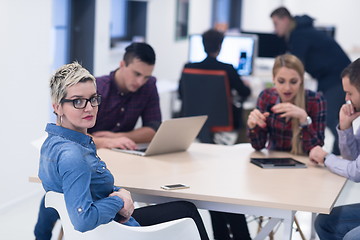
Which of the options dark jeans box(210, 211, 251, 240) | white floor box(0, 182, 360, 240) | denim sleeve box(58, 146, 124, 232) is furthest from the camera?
white floor box(0, 182, 360, 240)

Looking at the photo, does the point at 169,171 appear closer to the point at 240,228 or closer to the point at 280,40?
the point at 240,228

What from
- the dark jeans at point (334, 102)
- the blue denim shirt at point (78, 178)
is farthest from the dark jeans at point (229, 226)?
the dark jeans at point (334, 102)

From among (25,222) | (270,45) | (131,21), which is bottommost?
(25,222)

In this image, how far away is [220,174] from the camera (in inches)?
106

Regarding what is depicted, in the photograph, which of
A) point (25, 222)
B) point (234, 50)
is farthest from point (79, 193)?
point (234, 50)

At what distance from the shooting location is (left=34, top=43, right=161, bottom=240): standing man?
321 centimetres

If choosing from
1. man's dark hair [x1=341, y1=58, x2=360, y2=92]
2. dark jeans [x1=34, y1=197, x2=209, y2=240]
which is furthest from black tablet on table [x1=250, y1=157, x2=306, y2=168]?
dark jeans [x1=34, y1=197, x2=209, y2=240]

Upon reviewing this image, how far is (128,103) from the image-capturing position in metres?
3.40

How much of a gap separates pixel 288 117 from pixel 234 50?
2956 millimetres

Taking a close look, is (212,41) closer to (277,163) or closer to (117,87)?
(117,87)

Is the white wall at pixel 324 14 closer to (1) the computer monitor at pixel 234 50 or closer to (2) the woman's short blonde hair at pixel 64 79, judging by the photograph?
(1) the computer monitor at pixel 234 50

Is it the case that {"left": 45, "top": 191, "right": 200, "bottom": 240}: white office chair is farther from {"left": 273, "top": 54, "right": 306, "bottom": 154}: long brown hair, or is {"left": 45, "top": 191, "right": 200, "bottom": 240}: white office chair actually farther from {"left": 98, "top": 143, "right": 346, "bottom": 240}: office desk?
{"left": 273, "top": 54, "right": 306, "bottom": 154}: long brown hair

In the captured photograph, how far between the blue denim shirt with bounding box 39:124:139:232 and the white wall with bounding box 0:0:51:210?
76.9 inches

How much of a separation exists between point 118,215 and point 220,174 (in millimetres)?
674
